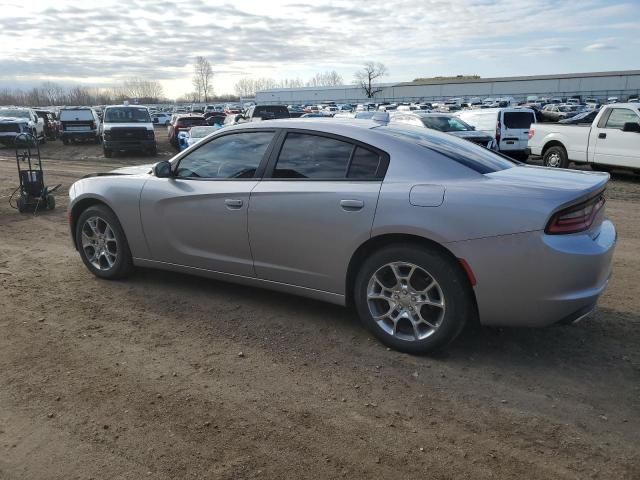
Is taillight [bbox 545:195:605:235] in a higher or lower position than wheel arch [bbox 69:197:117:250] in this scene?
higher

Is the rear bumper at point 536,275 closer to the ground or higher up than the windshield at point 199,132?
closer to the ground

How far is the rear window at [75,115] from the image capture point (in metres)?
27.0

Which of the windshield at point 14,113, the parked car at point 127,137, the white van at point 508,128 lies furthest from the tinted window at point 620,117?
the windshield at point 14,113

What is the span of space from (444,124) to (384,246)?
14.0 m

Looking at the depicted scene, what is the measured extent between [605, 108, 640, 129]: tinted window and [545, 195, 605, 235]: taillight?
36.3 feet

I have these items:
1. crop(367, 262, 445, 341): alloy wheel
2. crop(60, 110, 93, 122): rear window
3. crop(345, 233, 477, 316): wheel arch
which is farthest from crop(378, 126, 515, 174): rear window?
crop(60, 110, 93, 122): rear window

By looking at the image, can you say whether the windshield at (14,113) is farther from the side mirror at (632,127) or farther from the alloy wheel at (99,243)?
the side mirror at (632,127)

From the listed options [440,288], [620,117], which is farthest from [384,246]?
[620,117]

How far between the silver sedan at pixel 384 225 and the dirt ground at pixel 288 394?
36cm

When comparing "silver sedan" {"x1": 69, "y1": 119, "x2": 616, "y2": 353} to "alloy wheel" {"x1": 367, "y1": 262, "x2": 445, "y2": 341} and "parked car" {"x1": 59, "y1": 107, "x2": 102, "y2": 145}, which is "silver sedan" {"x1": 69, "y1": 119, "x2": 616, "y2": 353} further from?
"parked car" {"x1": 59, "y1": 107, "x2": 102, "y2": 145}

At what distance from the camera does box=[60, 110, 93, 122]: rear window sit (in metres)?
27.0

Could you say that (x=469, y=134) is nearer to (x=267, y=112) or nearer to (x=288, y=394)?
(x=267, y=112)


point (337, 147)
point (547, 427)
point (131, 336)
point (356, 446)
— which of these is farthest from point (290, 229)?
point (547, 427)

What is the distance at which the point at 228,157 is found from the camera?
15.9 feet
